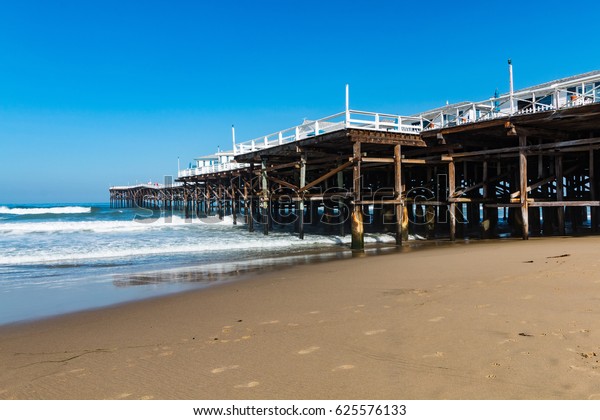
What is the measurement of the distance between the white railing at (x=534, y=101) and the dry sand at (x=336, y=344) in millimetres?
9276

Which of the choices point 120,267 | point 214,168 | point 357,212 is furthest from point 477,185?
point 214,168

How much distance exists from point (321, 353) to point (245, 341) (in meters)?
0.91

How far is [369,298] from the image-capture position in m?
5.86

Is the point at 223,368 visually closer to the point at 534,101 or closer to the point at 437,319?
the point at 437,319

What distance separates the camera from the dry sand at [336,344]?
2.91 meters

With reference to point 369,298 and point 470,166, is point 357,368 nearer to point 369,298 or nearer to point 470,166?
point 369,298

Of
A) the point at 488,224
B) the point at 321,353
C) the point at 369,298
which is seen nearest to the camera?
the point at 321,353

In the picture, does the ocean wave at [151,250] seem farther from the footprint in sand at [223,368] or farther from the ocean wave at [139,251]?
the footprint in sand at [223,368]

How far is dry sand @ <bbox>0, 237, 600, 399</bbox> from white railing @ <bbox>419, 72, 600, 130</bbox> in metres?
9.28

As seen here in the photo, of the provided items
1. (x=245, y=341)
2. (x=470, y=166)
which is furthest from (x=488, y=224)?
(x=245, y=341)

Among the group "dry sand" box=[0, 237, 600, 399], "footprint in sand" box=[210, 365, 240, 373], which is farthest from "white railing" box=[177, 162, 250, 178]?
"footprint in sand" box=[210, 365, 240, 373]

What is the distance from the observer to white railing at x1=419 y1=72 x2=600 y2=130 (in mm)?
13752

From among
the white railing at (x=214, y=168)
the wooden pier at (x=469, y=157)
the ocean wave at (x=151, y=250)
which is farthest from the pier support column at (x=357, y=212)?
the white railing at (x=214, y=168)

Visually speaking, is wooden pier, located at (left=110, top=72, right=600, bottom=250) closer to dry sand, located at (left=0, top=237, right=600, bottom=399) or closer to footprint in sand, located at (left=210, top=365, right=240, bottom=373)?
dry sand, located at (left=0, top=237, right=600, bottom=399)
